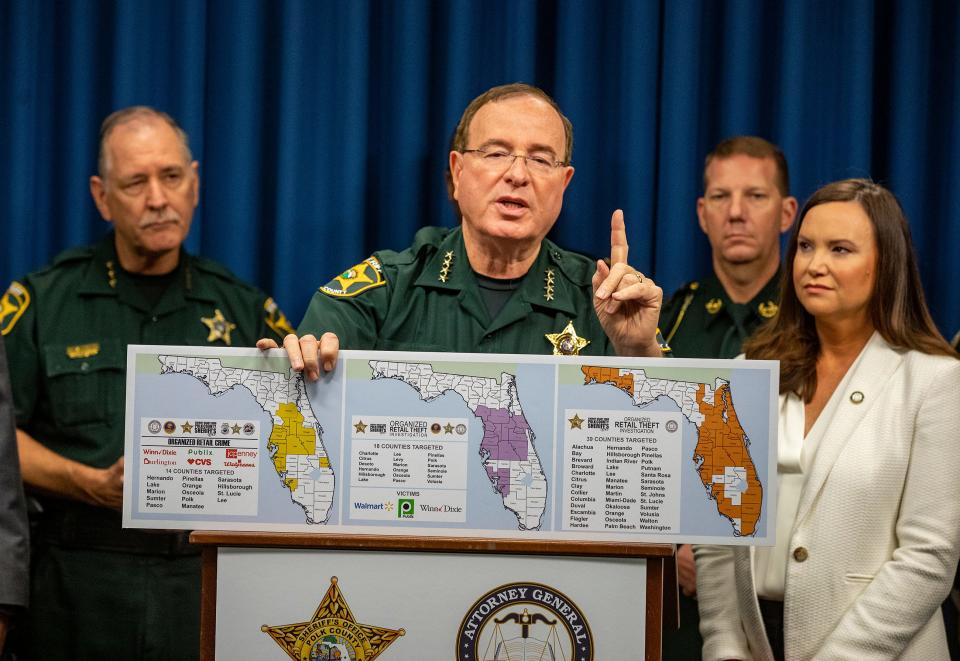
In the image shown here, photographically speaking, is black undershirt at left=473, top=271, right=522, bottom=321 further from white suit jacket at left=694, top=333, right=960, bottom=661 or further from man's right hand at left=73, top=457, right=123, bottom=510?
man's right hand at left=73, top=457, right=123, bottom=510

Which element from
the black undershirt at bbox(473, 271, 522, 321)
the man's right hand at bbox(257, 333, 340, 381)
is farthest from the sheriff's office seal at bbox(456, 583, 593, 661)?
the black undershirt at bbox(473, 271, 522, 321)

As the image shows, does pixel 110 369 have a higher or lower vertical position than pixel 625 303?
lower

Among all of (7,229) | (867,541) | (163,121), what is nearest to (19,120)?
(7,229)

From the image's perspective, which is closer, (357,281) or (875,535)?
A: (875,535)

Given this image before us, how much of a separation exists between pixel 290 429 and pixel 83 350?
4.62 feet

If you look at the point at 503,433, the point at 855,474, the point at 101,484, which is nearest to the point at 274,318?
the point at 101,484

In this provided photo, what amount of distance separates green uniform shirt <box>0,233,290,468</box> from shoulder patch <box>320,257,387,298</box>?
758 mm

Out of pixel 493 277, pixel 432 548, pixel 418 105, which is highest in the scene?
pixel 418 105

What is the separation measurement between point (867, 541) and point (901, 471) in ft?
0.55

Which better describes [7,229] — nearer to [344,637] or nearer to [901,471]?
[344,637]

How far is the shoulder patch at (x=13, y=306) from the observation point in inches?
121

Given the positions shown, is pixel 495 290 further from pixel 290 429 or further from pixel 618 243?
pixel 290 429

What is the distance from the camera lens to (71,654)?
3.02m

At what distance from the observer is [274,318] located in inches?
128
